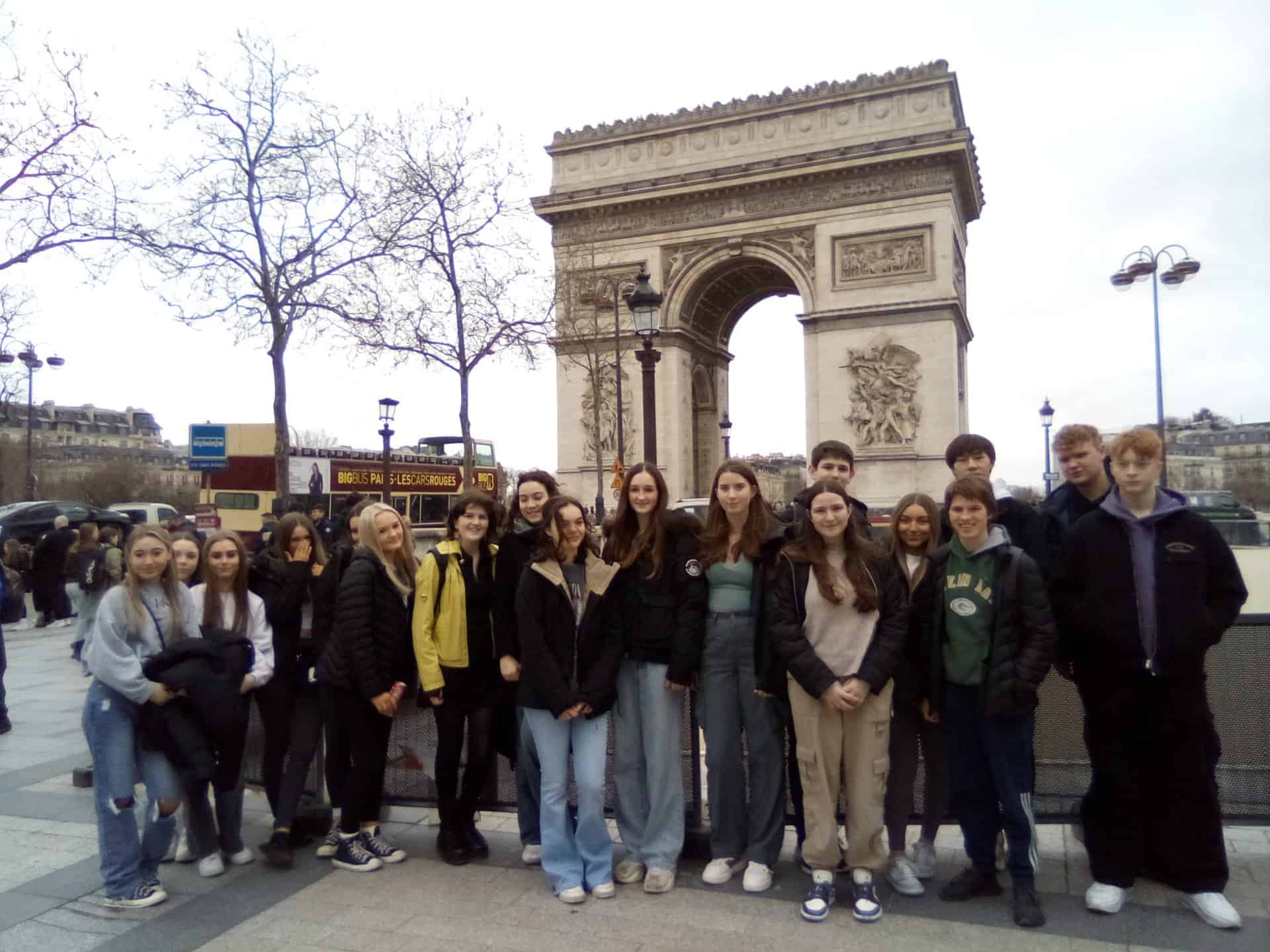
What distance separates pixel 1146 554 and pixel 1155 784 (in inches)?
40.5

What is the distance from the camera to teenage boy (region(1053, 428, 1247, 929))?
12.9 ft

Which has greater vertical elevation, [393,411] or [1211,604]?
[393,411]

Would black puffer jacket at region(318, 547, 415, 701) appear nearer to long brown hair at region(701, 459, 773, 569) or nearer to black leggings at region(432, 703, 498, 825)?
black leggings at region(432, 703, 498, 825)

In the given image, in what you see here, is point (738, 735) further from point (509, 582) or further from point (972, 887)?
point (509, 582)

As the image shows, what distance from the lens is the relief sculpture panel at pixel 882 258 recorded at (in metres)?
24.7

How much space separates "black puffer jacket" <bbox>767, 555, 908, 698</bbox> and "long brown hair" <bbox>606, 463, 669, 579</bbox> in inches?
22.7

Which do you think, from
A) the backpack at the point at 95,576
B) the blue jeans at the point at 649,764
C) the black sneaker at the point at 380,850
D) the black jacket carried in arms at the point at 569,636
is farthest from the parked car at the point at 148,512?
the blue jeans at the point at 649,764

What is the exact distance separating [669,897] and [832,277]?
918 inches

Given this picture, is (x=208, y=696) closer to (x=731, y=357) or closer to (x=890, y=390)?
(x=890, y=390)

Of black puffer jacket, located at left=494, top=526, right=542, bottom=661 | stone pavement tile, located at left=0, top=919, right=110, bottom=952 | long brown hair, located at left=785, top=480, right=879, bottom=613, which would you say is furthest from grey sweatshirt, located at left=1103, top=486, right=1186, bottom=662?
stone pavement tile, located at left=0, top=919, right=110, bottom=952

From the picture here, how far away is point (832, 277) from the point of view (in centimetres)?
2566

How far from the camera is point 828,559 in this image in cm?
426

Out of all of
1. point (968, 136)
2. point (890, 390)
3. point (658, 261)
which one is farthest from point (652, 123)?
point (890, 390)

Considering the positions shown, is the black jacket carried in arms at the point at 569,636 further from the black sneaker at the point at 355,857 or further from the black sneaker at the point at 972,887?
the black sneaker at the point at 972,887
